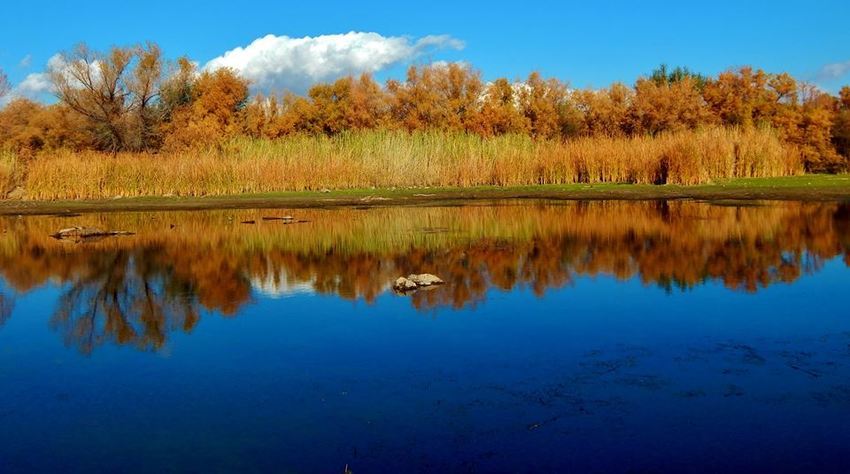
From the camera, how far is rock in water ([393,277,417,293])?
907cm

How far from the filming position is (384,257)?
11844 mm

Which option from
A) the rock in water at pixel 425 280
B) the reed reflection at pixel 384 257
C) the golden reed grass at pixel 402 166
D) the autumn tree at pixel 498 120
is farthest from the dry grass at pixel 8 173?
the autumn tree at pixel 498 120

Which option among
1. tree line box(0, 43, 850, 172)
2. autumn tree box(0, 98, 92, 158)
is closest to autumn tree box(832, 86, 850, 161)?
tree line box(0, 43, 850, 172)

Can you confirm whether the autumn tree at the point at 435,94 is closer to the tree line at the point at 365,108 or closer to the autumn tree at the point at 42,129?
the tree line at the point at 365,108

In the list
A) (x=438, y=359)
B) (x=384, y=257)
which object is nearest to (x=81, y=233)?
(x=384, y=257)

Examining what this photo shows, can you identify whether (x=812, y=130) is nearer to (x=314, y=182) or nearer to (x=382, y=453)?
(x=314, y=182)

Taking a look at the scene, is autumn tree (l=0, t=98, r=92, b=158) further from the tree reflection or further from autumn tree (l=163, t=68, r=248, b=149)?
the tree reflection

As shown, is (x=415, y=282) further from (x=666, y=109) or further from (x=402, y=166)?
(x=666, y=109)

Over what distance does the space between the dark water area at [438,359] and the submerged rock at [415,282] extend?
21cm

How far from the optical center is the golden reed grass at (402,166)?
27.1 metres

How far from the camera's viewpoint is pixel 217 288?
9805 mm

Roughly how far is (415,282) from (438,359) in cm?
308

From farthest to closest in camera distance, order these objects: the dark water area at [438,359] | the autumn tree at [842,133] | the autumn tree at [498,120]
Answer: the autumn tree at [498,120]
the autumn tree at [842,133]
the dark water area at [438,359]

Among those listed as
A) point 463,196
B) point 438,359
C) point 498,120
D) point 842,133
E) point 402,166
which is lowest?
point 438,359
